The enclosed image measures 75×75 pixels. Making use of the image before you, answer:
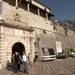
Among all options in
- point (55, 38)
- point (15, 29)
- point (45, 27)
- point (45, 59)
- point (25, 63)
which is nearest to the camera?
point (25, 63)

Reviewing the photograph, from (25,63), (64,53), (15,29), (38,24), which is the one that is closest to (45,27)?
(38,24)

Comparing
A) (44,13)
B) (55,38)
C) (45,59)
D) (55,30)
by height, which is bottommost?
(45,59)

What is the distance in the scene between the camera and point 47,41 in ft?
58.9

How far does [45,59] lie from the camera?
597 inches

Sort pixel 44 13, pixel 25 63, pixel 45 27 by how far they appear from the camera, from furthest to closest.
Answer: pixel 44 13
pixel 45 27
pixel 25 63

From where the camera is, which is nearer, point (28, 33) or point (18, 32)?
point (18, 32)

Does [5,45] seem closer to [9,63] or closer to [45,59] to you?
[9,63]

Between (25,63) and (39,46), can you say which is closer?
(25,63)

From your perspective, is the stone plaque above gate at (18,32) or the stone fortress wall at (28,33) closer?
Result: the stone fortress wall at (28,33)

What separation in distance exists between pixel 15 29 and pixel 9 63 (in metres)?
3.55

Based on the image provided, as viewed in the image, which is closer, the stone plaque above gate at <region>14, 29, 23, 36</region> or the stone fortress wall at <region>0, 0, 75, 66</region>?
the stone fortress wall at <region>0, 0, 75, 66</region>

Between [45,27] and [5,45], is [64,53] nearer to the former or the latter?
[45,27]

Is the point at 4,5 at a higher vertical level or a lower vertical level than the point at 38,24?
higher

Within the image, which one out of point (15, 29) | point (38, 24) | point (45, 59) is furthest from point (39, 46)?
point (15, 29)
